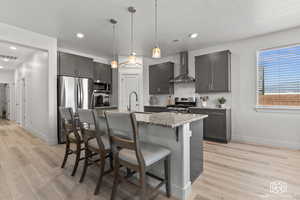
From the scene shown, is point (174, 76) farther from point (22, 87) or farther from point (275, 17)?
point (22, 87)

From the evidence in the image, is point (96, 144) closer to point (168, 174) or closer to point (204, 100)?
point (168, 174)

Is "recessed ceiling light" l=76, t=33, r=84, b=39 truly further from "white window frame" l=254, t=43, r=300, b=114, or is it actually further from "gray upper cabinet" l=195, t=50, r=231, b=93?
"white window frame" l=254, t=43, r=300, b=114

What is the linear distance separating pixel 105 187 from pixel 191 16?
3.14 metres

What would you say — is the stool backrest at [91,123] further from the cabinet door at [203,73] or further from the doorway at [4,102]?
the doorway at [4,102]

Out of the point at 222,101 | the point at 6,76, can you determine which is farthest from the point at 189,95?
the point at 6,76

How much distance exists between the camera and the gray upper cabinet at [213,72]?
3.73 metres

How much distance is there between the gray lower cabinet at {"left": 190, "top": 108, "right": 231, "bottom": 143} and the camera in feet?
11.7

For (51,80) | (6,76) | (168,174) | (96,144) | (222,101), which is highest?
(6,76)

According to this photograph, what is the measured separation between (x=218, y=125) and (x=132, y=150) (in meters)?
2.94

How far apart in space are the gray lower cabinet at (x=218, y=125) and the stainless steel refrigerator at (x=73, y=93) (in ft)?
10.6

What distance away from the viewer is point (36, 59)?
14.1 ft

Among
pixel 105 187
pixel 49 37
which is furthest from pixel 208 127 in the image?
pixel 49 37

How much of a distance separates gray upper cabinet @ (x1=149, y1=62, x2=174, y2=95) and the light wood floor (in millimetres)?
2373

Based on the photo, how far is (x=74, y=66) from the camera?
403 centimetres
